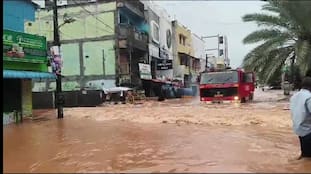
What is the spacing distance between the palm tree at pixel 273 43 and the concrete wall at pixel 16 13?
12537 millimetres

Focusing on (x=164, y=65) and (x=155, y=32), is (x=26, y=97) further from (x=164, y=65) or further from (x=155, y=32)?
(x=155, y=32)

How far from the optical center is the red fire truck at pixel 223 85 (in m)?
29.3

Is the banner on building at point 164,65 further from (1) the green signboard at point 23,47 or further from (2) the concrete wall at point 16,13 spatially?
(1) the green signboard at point 23,47

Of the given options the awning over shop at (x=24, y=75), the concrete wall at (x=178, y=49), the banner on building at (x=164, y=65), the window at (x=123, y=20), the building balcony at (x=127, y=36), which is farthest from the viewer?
the concrete wall at (x=178, y=49)

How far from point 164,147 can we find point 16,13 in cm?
1494

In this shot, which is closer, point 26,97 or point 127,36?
point 26,97

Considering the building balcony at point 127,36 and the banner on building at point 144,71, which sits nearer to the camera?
the building balcony at point 127,36

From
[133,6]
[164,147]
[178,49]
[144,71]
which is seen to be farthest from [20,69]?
[178,49]

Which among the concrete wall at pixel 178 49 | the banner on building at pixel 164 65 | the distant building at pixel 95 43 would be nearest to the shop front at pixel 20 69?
the distant building at pixel 95 43

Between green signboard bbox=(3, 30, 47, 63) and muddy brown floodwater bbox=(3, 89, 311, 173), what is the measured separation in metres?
2.76

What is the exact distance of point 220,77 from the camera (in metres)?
29.8

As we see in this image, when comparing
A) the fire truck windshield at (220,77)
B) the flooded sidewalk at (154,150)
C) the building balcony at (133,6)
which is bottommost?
the flooded sidewalk at (154,150)

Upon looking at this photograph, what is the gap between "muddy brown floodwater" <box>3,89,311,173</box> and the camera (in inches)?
335

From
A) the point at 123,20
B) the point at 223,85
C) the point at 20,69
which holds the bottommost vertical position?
→ the point at 223,85
